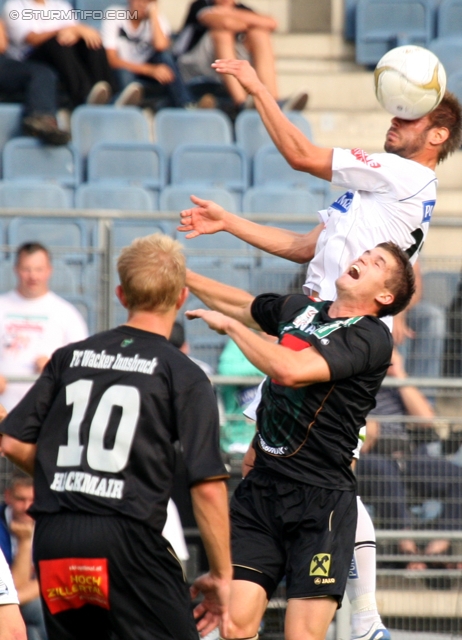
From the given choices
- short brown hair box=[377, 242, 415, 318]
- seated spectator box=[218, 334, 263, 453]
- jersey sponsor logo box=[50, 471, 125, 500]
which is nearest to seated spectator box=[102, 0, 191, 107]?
seated spectator box=[218, 334, 263, 453]

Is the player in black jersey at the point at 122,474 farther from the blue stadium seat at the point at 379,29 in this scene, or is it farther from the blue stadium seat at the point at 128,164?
the blue stadium seat at the point at 379,29

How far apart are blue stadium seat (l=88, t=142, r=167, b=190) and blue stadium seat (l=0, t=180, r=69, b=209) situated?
0.67m

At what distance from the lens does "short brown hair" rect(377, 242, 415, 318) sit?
4684 mm

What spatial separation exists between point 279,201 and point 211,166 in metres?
0.92

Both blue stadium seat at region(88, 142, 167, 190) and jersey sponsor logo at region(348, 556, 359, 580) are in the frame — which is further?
blue stadium seat at region(88, 142, 167, 190)

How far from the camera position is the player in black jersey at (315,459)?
4.58 metres

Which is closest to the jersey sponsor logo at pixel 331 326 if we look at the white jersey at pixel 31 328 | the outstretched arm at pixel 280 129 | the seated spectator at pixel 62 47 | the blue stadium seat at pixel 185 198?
the outstretched arm at pixel 280 129

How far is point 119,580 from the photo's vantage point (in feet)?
12.2

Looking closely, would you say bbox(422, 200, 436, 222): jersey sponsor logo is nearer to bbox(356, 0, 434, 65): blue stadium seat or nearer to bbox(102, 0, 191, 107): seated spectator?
bbox(102, 0, 191, 107): seated spectator

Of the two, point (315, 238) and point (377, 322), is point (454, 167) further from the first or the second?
point (377, 322)

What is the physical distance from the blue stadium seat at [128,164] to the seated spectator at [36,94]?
14.2 inches

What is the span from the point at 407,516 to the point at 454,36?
713 cm

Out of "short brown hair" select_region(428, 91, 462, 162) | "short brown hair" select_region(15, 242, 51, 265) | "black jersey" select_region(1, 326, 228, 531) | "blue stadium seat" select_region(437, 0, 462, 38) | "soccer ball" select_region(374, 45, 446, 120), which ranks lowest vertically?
"black jersey" select_region(1, 326, 228, 531)

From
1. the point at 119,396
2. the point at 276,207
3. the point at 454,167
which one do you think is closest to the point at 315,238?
the point at 119,396
